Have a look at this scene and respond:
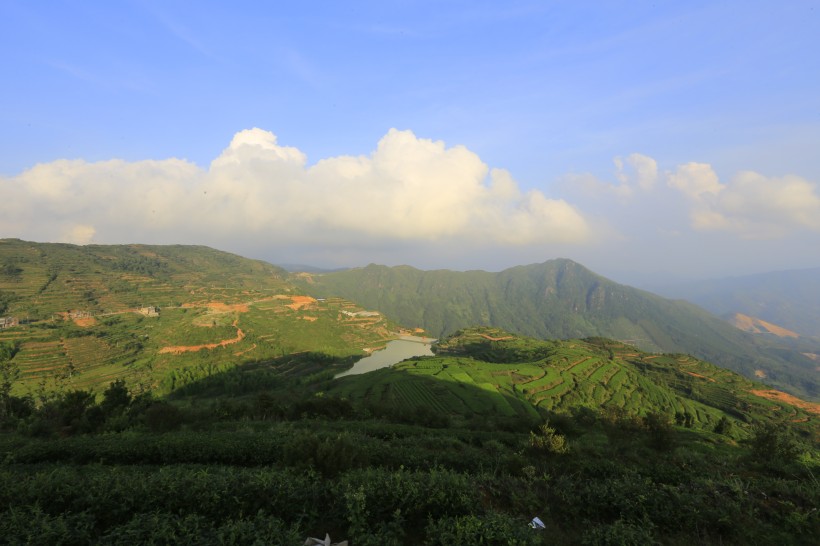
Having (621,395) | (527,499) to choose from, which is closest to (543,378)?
(621,395)

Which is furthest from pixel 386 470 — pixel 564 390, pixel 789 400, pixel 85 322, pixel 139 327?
pixel 789 400

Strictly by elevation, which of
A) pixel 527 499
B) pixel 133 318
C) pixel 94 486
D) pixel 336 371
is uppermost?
pixel 94 486

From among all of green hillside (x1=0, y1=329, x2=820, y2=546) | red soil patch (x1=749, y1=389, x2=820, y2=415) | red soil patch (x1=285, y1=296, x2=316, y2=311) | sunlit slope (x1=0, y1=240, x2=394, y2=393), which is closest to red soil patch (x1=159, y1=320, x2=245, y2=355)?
sunlit slope (x1=0, y1=240, x2=394, y2=393)

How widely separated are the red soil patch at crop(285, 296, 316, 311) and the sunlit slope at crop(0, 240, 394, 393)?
70cm

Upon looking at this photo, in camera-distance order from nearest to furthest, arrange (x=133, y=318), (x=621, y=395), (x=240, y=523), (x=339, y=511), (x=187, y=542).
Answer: (x=187, y=542)
(x=240, y=523)
(x=339, y=511)
(x=621, y=395)
(x=133, y=318)

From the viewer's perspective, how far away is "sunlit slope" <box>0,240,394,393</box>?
88688 mm

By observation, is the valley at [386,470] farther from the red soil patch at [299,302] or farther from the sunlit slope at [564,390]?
the red soil patch at [299,302]

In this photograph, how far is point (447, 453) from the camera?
1741cm

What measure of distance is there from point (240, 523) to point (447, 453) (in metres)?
11.8

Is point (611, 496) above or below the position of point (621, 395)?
above

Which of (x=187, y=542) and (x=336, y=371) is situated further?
(x=336, y=371)

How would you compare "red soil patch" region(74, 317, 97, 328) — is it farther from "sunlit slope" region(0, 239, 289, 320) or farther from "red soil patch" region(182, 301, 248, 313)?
"red soil patch" region(182, 301, 248, 313)

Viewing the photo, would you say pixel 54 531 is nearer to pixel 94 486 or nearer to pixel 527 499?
pixel 94 486

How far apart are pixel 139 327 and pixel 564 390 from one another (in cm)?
14731
